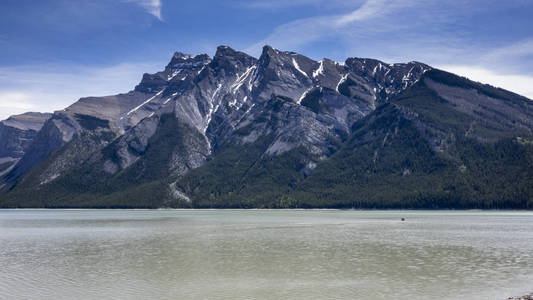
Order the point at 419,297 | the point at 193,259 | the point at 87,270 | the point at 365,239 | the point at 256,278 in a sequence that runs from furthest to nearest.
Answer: the point at 365,239 → the point at 193,259 → the point at 87,270 → the point at 256,278 → the point at 419,297

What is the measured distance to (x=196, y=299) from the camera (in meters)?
40.2

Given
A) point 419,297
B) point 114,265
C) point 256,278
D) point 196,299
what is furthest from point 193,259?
point 419,297

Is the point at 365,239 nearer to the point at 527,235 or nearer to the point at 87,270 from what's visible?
the point at 527,235

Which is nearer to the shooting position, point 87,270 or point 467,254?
point 87,270

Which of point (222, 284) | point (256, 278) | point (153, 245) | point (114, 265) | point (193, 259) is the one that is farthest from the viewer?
point (153, 245)

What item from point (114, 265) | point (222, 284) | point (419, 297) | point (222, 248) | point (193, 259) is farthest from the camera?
point (222, 248)

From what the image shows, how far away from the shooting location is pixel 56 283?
48250 millimetres

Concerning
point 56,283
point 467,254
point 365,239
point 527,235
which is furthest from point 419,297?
point 527,235

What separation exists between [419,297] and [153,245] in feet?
177

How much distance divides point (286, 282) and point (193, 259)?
20.7m

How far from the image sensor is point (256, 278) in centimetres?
5022

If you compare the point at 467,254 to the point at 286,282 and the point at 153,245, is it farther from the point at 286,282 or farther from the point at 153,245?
the point at 153,245

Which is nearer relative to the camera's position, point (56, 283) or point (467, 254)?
point (56, 283)

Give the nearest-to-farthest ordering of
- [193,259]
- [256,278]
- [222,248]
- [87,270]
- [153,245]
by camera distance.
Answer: [256,278], [87,270], [193,259], [222,248], [153,245]
